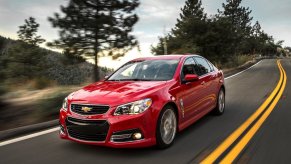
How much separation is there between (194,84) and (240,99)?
16.7 feet

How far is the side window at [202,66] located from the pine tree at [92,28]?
400 inches

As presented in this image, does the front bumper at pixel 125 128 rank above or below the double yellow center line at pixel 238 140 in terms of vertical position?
above

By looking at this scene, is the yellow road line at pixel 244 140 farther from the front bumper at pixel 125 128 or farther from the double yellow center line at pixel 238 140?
the front bumper at pixel 125 128

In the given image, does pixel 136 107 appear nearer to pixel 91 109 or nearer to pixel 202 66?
pixel 91 109

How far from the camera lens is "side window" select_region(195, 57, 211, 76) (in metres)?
8.05

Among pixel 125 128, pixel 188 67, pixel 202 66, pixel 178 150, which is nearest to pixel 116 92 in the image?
pixel 125 128

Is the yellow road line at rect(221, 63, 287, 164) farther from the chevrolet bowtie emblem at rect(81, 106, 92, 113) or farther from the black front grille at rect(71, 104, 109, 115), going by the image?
the chevrolet bowtie emblem at rect(81, 106, 92, 113)

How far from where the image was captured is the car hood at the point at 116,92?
546 centimetres

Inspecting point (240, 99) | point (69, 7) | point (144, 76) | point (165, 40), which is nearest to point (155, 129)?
point (144, 76)

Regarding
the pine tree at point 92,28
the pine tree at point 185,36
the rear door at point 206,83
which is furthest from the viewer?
the pine tree at point 185,36

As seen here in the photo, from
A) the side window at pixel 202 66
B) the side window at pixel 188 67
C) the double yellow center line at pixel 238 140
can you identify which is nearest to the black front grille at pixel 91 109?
the double yellow center line at pixel 238 140

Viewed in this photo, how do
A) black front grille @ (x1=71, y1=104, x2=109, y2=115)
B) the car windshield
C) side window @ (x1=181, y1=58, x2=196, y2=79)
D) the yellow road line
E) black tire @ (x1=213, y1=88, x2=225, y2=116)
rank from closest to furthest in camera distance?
the yellow road line, black front grille @ (x1=71, y1=104, x2=109, y2=115), the car windshield, side window @ (x1=181, y1=58, x2=196, y2=79), black tire @ (x1=213, y1=88, x2=225, y2=116)

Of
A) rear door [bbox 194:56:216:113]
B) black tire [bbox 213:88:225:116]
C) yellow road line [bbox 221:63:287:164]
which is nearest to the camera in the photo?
yellow road line [bbox 221:63:287:164]

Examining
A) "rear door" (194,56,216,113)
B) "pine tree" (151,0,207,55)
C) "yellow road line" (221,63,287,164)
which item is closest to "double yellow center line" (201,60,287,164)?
"yellow road line" (221,63,287,164)
